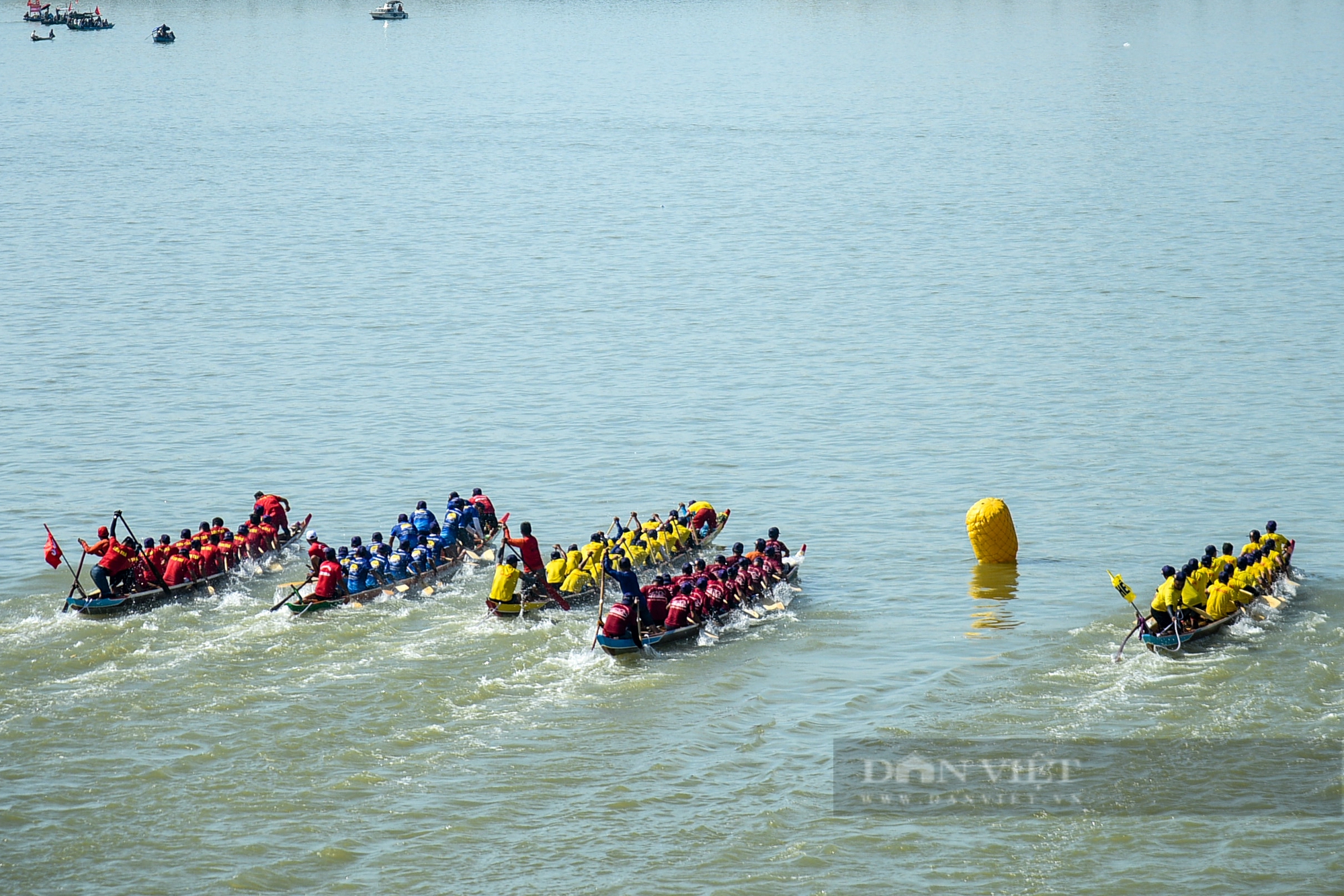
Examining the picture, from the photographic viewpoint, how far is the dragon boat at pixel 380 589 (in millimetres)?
28469

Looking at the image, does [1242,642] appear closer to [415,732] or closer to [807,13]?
[415,732]

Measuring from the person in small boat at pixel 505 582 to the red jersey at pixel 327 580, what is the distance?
3136 millimetres

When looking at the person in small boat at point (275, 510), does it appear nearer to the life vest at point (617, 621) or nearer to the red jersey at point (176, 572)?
the red jersey at point (176, 572)

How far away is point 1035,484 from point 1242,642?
1199cm

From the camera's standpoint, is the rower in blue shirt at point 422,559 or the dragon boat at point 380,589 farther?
the rower in blue shirt at point 422,559

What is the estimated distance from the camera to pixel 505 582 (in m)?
27.8

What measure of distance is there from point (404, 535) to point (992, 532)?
493 inches

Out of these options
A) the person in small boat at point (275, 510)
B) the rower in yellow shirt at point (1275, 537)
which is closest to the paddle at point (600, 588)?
the person in small boat at point (275, 510)

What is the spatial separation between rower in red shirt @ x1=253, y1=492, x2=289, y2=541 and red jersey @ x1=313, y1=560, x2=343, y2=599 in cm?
473

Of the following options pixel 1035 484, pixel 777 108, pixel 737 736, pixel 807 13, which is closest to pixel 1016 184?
pixel 777 108

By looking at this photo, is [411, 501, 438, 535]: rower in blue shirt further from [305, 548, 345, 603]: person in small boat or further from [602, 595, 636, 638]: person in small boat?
[602, 595, 636, 638]: person in small boat

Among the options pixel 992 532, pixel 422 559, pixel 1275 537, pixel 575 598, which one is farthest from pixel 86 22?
pixel 1275 537

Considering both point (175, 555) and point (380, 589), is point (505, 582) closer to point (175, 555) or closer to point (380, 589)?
point (380, 589)

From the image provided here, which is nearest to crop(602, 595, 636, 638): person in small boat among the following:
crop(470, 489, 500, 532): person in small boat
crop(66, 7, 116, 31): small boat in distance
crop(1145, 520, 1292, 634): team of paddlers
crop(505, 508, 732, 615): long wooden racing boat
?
crop(505, 508, 732, 615): long wooden racing boat
